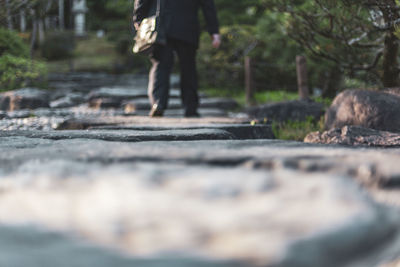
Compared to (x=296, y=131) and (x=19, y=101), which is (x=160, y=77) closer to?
(x=296, y=131)

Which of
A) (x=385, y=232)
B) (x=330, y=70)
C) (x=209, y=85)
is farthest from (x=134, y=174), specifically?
(x=209, y=85)

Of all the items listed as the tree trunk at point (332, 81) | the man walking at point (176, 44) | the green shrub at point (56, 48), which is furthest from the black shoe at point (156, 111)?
the green shrub at point (56, 48)

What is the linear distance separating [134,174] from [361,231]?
1.48ft

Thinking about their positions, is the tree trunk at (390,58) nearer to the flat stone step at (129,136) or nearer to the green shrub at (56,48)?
the flat stone step at (129,136)

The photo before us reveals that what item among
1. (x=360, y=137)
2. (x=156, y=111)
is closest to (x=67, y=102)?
(x=156, y=111)

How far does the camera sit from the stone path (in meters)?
0.57

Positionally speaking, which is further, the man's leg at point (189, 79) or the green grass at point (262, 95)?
the green grass at point (262, 95)

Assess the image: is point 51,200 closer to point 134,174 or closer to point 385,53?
point 134,174

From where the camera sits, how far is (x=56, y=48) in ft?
59.7

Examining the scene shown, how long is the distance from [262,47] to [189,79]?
19.7ft

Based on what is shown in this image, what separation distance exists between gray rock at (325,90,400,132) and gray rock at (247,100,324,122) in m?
1.37

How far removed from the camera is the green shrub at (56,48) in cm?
1800

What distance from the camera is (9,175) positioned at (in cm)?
89

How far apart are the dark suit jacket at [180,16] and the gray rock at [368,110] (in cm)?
161
